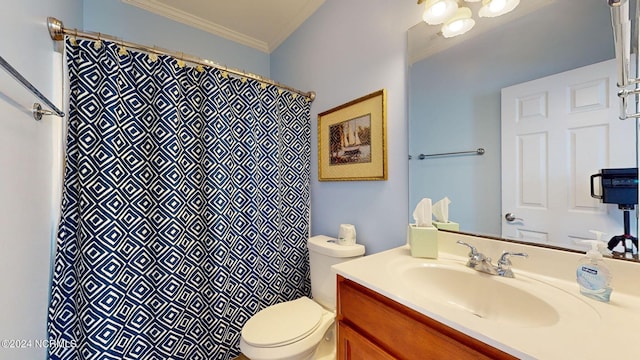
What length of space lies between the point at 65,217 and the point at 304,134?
1.37 m

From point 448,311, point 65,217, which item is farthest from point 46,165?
point 448,311

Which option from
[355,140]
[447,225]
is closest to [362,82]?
[355,140]

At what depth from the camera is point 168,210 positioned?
1.24 m

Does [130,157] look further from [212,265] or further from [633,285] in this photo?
[633,285]

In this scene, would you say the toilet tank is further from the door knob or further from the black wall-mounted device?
the black wall-mounted device

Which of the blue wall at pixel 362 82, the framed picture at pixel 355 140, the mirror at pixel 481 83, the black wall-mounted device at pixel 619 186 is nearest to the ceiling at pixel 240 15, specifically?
the blue wall at pixel 362 82

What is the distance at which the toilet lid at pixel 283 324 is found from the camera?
106cm

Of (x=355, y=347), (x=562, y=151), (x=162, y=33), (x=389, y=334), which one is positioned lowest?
(x=355, y=347)

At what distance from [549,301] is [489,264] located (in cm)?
19

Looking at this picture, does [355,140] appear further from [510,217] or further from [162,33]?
[162,33]

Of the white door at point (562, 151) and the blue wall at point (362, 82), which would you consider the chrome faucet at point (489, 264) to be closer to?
the white door at point (562, 151)

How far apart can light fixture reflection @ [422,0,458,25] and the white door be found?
0.42 meters

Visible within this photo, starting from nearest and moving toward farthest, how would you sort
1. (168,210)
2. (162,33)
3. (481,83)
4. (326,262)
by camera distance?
(481,83) < (168,210) < (326,262) < (162,33)

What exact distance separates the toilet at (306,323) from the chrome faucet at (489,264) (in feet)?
1.93
